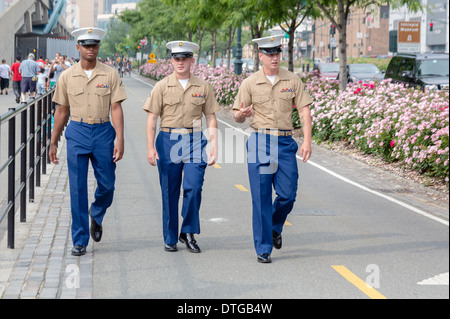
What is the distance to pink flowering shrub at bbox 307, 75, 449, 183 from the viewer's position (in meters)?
12.5

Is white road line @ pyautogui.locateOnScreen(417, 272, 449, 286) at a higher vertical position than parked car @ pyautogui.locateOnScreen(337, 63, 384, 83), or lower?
lower

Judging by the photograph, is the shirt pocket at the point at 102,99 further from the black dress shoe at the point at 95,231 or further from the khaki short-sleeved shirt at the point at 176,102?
the black dress shoe at the point at 95,231

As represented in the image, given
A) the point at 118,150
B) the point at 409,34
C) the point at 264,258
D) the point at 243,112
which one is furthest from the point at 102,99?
the point at 409,34

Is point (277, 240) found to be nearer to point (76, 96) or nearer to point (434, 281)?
point (434, 281)

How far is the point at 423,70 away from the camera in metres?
24.3

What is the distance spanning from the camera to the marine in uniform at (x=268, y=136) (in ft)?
22.9

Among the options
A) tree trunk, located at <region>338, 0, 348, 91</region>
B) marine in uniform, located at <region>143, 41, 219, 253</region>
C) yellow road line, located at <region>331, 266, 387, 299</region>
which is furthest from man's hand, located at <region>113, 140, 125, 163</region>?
tree trunk, located at <region>338, 0, 348, 91</region>

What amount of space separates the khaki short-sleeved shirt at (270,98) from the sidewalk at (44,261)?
1943 millimetres

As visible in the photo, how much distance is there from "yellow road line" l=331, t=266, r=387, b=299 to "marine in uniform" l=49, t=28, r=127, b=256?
7.18 ft

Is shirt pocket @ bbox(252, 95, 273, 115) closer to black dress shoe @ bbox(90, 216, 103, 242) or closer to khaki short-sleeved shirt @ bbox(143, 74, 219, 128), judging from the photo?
khaki short-sleeved shirt @ bbox(143, 74, 219, 128)

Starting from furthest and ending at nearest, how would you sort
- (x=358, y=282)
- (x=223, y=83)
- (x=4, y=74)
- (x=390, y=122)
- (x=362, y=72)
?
(x=4, y=74) → (x=362, y=72) → (x=223, y=83) → (x=390, y=122) → (x=358, y=282)

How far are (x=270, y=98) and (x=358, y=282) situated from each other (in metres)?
1.75
